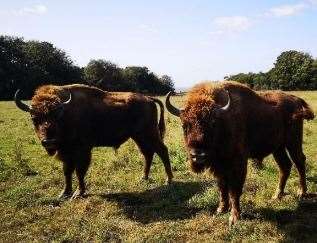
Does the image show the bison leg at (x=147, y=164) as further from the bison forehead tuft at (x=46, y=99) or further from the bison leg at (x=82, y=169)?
the bison forehead tuft at (x=46, y=99)

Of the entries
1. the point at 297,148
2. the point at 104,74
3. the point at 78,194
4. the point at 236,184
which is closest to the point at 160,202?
the point at 78,194

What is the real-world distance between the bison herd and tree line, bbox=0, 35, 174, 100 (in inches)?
1902

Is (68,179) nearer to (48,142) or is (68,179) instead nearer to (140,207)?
(48,142)

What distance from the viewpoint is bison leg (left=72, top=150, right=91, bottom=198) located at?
10.8 m

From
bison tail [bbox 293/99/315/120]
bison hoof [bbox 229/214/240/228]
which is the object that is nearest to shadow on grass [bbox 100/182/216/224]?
bison hoof [bbox 229/214/240/228]

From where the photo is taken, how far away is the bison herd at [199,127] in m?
8.21

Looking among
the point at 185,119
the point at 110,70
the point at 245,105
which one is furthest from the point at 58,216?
the point at 110,70

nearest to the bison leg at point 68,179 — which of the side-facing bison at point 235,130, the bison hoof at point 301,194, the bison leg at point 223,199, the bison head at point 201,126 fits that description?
the side-facing bison at point 235,130

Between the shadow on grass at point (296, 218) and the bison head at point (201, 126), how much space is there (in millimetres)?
1533

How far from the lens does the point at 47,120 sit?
10.2 meters

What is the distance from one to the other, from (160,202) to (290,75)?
73246mm

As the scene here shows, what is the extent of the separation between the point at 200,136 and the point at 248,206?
225 centimetres

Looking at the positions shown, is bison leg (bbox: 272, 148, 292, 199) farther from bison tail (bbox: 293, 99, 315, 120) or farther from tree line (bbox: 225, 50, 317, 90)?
tree line (bbox: 225, 50, 317, 90)

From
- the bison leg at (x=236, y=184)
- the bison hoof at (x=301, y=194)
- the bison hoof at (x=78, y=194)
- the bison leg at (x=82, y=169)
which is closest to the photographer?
the bison leg at (x=236, y=184)
